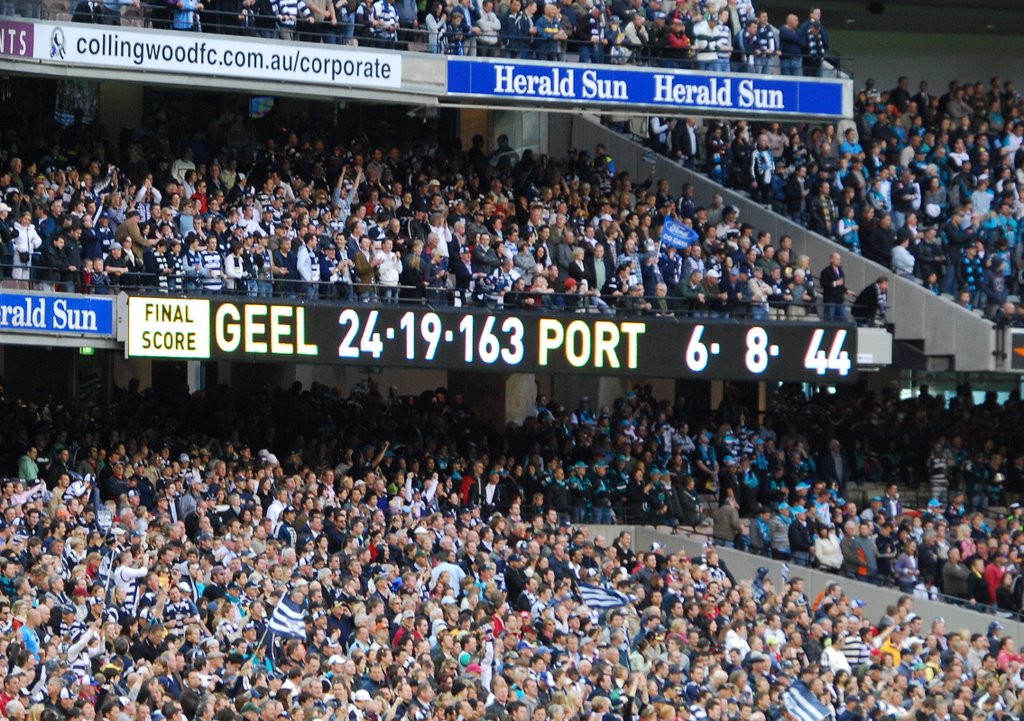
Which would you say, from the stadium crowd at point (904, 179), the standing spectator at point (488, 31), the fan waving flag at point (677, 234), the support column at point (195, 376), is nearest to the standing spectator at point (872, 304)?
the stadium crowd at point (904, 179)

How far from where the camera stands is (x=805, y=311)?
98.9 ft

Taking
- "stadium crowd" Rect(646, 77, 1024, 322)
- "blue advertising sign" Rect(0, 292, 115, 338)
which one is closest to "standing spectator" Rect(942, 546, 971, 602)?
"stadium crowd" Rect(646, 77, 1024, 322)

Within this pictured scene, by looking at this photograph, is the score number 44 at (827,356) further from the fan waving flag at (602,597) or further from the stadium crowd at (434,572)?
the fan waving flag at (602,597)

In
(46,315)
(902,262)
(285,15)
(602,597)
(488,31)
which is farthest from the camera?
(902,262)

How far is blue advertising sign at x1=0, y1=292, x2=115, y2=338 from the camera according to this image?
26750 millimetres

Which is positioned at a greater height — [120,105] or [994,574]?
[120,105]

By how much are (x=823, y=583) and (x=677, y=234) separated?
495 centimetres

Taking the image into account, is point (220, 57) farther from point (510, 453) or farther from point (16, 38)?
point (510, 453)

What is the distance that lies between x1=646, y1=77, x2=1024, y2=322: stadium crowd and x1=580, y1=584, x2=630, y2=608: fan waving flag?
333 inches

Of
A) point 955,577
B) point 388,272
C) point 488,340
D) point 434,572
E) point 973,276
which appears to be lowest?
point 955,577

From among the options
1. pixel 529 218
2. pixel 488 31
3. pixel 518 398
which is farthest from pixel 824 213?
pixel 488 31

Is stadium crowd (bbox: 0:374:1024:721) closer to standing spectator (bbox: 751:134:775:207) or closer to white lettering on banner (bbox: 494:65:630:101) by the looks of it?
standing spectator (bbox: 751:134:775:207)

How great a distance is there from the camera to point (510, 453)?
29.6m

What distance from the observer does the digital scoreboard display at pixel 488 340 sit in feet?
89.4
